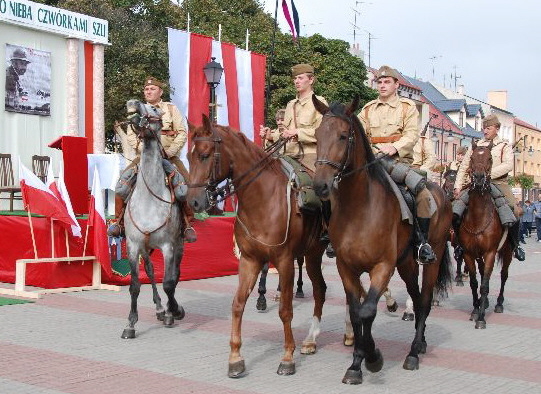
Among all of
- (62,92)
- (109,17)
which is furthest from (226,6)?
(62,92)

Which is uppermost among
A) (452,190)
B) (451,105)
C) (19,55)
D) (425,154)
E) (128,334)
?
(451,105)

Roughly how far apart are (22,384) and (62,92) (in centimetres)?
1752

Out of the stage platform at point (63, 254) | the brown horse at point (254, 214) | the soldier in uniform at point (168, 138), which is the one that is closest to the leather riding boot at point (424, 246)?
the brown horse at point (254, 214)

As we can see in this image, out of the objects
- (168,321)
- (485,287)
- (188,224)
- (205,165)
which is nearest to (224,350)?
(168,321)

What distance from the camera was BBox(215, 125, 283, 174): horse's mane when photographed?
725cm

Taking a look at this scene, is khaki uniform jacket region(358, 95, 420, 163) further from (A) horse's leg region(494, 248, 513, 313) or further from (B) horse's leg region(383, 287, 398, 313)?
(A) horse's leg region(494, 248, 513, 313)

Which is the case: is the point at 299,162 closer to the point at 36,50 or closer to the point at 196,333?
the point at 196,333

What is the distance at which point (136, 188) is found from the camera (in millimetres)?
9594

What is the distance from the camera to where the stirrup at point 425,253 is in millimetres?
7426

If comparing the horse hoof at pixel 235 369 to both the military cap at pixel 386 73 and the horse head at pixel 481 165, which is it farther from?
the horse head at pixel 481 165

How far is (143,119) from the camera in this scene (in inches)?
355

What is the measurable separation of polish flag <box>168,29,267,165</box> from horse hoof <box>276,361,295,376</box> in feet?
32.9

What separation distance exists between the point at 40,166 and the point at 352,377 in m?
15.6

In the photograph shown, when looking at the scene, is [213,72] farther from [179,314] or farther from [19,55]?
[179,314]
